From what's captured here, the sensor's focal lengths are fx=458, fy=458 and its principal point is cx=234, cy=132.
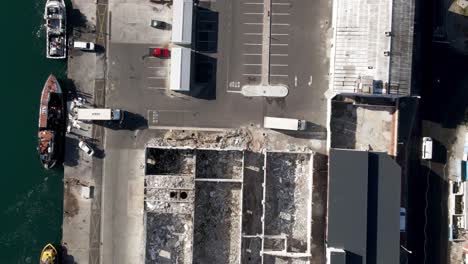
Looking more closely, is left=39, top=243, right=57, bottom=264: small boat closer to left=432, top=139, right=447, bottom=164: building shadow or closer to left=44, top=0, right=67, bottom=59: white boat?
left=44, top=0, right=67, bottom=59: white boat

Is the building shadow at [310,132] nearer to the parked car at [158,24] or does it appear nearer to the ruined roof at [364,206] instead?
the ruined roof at [364,206]

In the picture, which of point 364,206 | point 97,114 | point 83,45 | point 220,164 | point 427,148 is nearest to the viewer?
point 364,206

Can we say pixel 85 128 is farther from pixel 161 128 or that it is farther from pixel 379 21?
pixel 379 21

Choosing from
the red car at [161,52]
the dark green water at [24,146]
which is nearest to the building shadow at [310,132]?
the red car at [161,52]

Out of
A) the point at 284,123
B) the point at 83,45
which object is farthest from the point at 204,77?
the point at 83,45

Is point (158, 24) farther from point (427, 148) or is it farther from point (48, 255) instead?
point (427, 148)

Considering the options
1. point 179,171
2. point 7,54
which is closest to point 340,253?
point 179,171

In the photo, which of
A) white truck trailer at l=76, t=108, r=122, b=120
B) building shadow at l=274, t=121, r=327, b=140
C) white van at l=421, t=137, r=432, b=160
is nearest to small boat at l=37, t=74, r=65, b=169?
white truck trailer at l=76, t=108, r=122, b=120

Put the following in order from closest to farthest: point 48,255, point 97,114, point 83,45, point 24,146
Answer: point 97,114 < point 48,255 < point 83,45 < point 24,146
